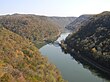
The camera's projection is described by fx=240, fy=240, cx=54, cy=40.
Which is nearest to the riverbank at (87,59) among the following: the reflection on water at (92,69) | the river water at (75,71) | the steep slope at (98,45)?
the steep slope at (98,45)

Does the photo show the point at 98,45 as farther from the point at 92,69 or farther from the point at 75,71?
the point at 75,71

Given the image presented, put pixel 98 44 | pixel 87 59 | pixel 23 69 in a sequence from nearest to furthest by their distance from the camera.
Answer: pixel 23 69, pixel 87 59, pixel 98 44

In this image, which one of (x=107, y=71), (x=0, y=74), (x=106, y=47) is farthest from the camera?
(x=106, y=47)

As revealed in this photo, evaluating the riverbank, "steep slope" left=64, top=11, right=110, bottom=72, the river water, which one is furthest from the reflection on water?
"steep slope" left=64, top=11, right=110, bottom=72

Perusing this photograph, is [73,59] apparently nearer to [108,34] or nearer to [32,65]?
[108,34]

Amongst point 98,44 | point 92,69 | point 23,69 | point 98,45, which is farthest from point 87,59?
point 23,69

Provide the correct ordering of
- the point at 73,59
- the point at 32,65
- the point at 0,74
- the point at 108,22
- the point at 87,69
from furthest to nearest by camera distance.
Result: the point at 108,22 → the point at 73,59 → the point at 87,69 → the point at 32,65 → the point at 0,74

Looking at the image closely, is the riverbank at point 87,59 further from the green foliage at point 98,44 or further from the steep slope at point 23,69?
the steep slope at point 23,69

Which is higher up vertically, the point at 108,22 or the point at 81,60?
the point at 108,22

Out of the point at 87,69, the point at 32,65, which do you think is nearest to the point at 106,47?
the point at 87,69

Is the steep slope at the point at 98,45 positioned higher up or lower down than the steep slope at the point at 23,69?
lower down

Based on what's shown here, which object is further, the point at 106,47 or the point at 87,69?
the point at 106,47
